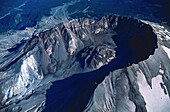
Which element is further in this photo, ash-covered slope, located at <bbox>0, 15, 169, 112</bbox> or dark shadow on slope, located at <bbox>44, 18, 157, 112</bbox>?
ash-covered slope, located at <bbox>0, 15, 169, 112</bbox>

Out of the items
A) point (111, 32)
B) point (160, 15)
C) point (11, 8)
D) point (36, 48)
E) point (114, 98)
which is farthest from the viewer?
point (11, 8)

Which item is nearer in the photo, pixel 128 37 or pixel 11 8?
pixel 128 37

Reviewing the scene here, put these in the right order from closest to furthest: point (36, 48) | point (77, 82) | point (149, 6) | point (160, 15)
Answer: point (77, 82) < point (36, 48) < point (160, 15) < point (149, 6)

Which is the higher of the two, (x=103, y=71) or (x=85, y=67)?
(x=103, y=71)

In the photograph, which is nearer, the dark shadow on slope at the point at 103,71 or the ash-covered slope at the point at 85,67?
the dark shadow on slope at the point at 103,71

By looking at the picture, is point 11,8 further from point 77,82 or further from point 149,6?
point 77,82

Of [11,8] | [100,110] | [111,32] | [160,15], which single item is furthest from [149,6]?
[100,110]

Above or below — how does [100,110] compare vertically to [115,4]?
above

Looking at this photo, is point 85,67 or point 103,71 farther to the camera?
point 85,67
